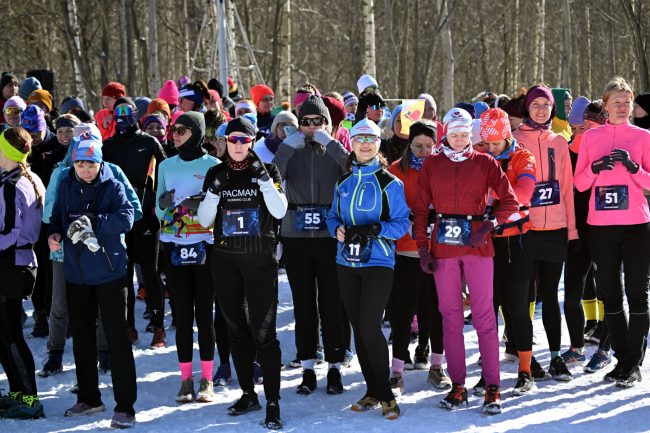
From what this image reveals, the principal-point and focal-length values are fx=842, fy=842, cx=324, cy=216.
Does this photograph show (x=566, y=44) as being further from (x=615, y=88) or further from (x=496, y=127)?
(x=496, y=127)

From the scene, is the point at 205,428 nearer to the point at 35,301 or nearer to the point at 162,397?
the point at 162,397

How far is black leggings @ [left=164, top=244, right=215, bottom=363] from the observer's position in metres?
6.61

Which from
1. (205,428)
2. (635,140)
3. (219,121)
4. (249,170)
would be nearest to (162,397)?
(205,428)

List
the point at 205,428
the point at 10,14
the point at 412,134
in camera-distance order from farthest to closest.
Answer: the point at 10,14, the point at 412,134, the point at 205,428

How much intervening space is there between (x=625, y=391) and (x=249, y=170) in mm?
3434

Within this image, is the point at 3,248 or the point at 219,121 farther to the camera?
the point at 219,121

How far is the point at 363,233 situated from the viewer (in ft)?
20.0

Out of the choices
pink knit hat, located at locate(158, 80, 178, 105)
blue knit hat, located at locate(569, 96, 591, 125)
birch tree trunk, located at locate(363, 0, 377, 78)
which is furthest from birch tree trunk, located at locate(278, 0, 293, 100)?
blue knit hat, located at locate(569, 96, 591, 125)

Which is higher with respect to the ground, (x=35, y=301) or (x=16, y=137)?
(x=16, y=137)

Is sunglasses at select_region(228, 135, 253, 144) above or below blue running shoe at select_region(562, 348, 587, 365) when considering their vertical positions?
above

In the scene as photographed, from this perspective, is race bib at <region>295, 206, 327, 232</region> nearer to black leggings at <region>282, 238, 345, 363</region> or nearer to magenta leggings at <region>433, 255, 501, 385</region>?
black leggings at <region>282, 238, 345, 363</region>

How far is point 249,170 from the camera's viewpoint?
6125mm

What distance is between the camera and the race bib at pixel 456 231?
20.1ft

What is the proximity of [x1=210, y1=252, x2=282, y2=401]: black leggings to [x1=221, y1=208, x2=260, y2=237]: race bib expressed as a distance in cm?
16
